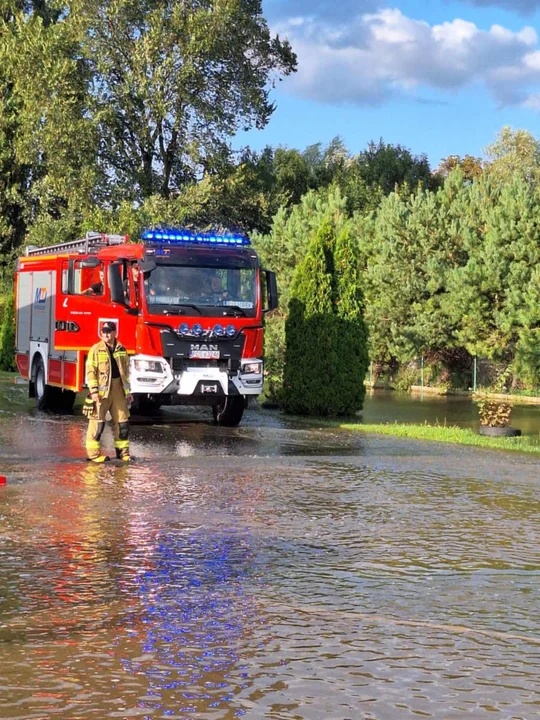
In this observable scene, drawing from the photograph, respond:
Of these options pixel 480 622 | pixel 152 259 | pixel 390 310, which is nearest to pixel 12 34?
pixel 390 310

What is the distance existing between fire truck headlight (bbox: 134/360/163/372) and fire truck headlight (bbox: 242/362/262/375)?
1.60 meters

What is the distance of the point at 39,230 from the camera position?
4691 centimetres

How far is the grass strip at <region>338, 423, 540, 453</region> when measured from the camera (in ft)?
65.7

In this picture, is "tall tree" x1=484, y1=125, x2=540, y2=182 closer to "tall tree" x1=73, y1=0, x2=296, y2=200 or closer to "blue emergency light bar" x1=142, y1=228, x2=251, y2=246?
"tall tree" x1=73, y1=0, x2=296, y2=200

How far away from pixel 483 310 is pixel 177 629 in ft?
99.3

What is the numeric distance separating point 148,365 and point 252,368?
1974 mm

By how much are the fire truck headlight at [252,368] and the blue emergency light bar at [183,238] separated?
233cm

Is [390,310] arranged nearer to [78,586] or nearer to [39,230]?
[39,230]

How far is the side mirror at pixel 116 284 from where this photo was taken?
2200 centimetres

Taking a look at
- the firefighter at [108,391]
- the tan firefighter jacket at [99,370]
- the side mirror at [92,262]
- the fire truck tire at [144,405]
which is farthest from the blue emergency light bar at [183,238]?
the tan firefighter jacket at [99,370]

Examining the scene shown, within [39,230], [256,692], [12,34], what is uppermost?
[12,34]

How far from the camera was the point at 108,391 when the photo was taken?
16625 mm

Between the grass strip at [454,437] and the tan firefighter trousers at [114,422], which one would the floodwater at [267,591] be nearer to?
the tan firefighter trousers at [114,422]

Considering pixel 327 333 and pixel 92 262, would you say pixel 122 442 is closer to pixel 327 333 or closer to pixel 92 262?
pixel 92 262
